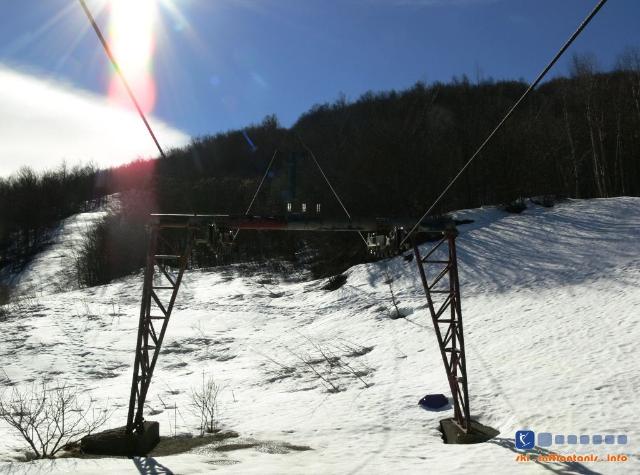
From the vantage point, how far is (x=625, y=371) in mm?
11508

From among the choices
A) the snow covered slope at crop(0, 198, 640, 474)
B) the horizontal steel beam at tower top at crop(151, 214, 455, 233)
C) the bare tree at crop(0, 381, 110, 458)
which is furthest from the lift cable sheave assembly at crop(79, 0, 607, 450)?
the bare tree at crop(0, 381, 110, 458)

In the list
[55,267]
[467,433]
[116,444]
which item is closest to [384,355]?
[467,433]

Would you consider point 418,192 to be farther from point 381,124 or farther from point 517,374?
point 517,374

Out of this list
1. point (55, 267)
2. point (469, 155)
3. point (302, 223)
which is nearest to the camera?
point (302, 223)

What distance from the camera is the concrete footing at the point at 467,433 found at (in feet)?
31.4

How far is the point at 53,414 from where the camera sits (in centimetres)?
1030

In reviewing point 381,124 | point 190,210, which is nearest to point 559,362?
point 381,124

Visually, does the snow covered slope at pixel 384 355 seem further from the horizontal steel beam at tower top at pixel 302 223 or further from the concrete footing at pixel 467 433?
the horizontal steel beam at tower top at pixel 302 223

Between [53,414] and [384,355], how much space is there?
11.8 m

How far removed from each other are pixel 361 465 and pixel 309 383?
26.6ft

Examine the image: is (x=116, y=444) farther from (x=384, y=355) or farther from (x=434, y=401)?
(x=384, y=355)

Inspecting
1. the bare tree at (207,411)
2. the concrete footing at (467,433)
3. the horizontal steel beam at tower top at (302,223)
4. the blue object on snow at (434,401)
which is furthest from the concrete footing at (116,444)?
the blue object on snow at (434,401)

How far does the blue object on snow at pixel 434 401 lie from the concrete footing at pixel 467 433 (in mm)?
1649

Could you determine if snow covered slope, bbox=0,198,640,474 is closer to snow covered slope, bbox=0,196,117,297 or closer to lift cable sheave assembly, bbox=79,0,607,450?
lift cable sheave assembly, bbox=79,0,607,450
